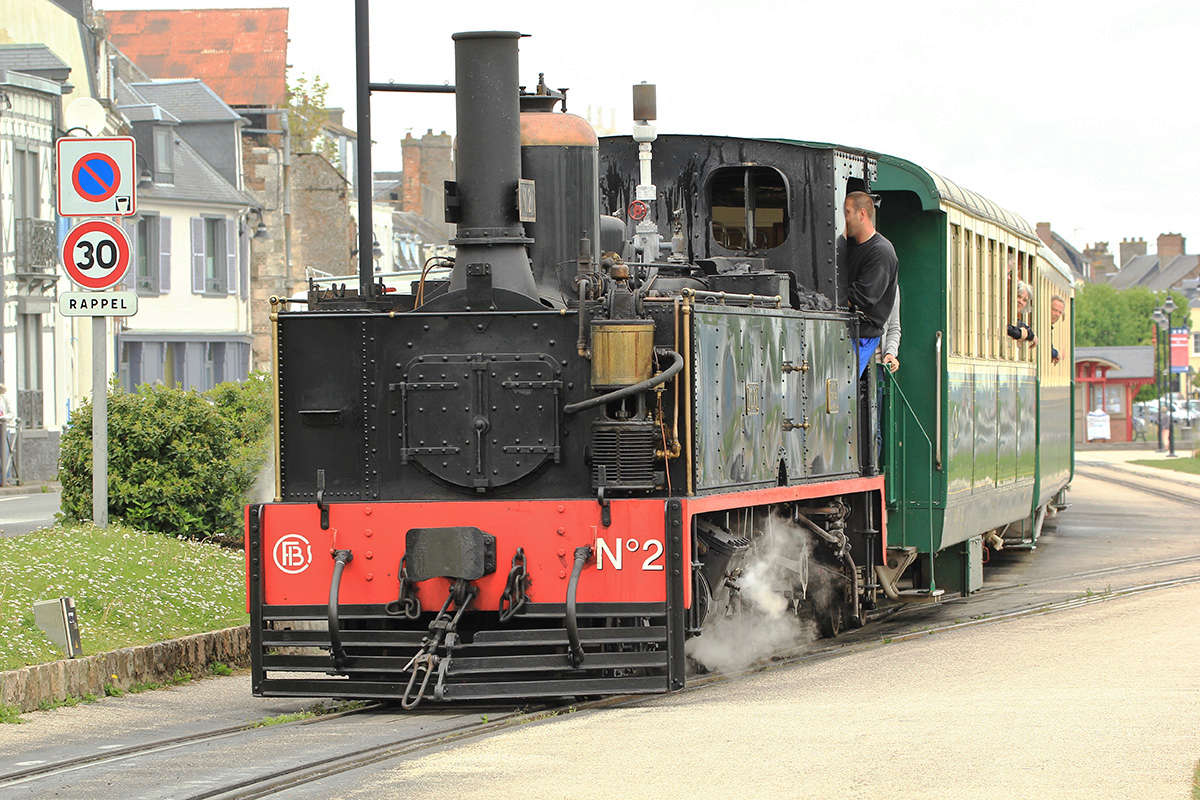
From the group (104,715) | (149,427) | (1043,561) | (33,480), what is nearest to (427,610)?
(104,715)

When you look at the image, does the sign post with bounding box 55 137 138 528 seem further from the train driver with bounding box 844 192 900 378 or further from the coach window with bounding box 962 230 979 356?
the coach window with bounding box 962 230 979 356

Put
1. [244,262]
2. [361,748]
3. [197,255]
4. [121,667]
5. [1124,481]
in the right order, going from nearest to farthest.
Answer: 1. [361,748]
2. [121,667]
3. [1124,481]
4. [197,255]
5. [244,262]

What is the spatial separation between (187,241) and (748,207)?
3663 centimetres

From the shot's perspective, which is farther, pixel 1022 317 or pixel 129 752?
pixel 1022 317

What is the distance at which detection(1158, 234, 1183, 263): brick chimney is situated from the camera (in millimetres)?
134875

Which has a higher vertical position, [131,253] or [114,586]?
[131,253]

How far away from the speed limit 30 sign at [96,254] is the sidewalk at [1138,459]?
25738 millimetres

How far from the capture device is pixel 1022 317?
59.2 ft

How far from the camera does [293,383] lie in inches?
400

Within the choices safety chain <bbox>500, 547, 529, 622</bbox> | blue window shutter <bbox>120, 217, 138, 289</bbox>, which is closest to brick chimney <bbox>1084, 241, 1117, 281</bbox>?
blue window shutter <bbox>120, 217, 138, 289</bbox>

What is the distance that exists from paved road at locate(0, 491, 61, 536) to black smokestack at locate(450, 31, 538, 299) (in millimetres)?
8186

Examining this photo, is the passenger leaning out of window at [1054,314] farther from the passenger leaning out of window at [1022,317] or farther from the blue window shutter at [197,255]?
the blue window shutter at [197,255]

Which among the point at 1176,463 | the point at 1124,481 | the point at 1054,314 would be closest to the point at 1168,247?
the point at 1176,463

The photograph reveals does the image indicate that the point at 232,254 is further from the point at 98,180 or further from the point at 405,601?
the point at 405,601
